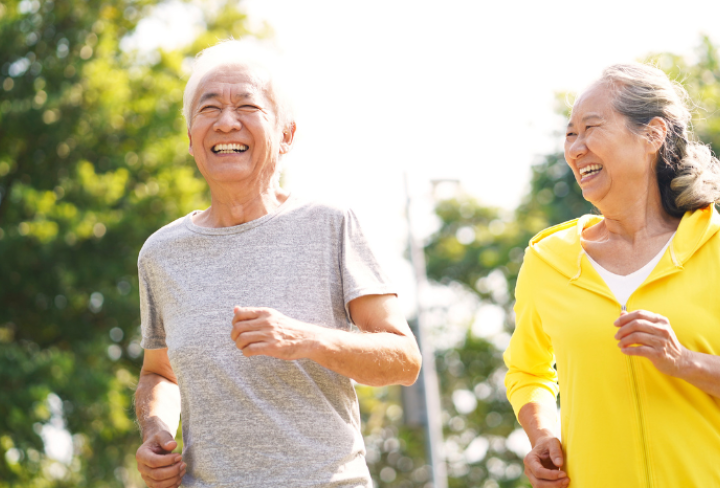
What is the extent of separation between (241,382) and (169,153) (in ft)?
33.1

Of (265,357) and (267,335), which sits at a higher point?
(267,335)

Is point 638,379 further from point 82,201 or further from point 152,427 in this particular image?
point 82,201

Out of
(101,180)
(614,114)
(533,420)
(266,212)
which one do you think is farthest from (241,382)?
(101,180)

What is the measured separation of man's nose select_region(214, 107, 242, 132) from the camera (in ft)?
8.50

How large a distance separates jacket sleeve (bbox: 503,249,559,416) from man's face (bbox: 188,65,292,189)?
96cm

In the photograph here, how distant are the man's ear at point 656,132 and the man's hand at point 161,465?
178 centimetres

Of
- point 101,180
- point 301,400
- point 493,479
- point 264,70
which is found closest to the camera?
point 301,400

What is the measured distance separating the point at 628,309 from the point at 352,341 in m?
0.83

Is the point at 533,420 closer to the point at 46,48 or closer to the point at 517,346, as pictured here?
the point at 517,346

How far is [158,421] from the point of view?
2656 mm

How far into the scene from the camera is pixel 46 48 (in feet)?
39.1

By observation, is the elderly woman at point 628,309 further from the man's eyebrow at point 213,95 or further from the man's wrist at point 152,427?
the man's wrist at point 152,427

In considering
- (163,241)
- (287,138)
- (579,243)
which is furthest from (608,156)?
(163,241)

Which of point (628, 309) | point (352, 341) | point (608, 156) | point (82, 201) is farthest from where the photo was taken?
point (82, 201)
